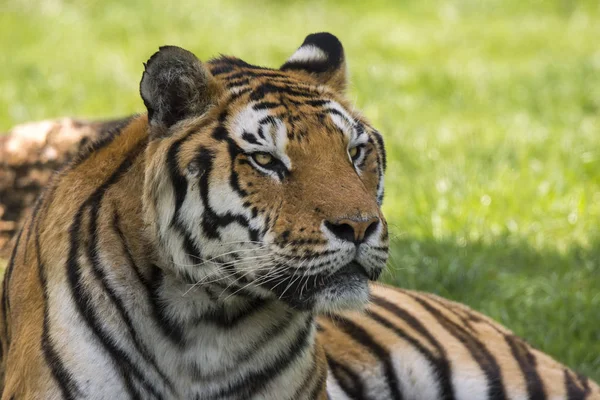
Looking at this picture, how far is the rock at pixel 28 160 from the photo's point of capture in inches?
188

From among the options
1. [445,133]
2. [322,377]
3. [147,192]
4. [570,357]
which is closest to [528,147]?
[445,133]

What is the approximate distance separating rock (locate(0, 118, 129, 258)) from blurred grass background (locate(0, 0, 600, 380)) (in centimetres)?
166

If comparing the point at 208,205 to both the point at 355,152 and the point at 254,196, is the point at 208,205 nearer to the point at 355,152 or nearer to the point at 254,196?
the point at 254,196

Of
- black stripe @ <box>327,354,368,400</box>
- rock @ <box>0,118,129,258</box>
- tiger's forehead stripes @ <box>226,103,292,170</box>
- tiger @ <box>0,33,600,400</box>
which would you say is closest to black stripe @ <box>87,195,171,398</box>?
tiger @ <box>0,33,600,400</box>

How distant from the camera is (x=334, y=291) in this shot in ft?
7.13

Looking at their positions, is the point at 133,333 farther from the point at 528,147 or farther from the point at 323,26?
the point at 323,26

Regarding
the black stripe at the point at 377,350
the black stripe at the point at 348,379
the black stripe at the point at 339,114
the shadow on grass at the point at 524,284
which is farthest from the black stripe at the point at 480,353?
the black stripe at the point at 339,114

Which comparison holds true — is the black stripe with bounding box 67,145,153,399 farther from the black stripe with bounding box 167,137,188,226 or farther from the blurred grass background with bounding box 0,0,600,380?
the blurred grass background with bounding box 0,0,600,380

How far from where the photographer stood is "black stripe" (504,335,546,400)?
3.08 m

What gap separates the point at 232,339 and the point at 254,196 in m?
0.39

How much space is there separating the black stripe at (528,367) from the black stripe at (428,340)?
0.79 ft

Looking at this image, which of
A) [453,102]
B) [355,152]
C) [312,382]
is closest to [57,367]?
[312,382]

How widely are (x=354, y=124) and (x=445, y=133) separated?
13.7ft

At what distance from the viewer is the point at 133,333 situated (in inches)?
89.4
